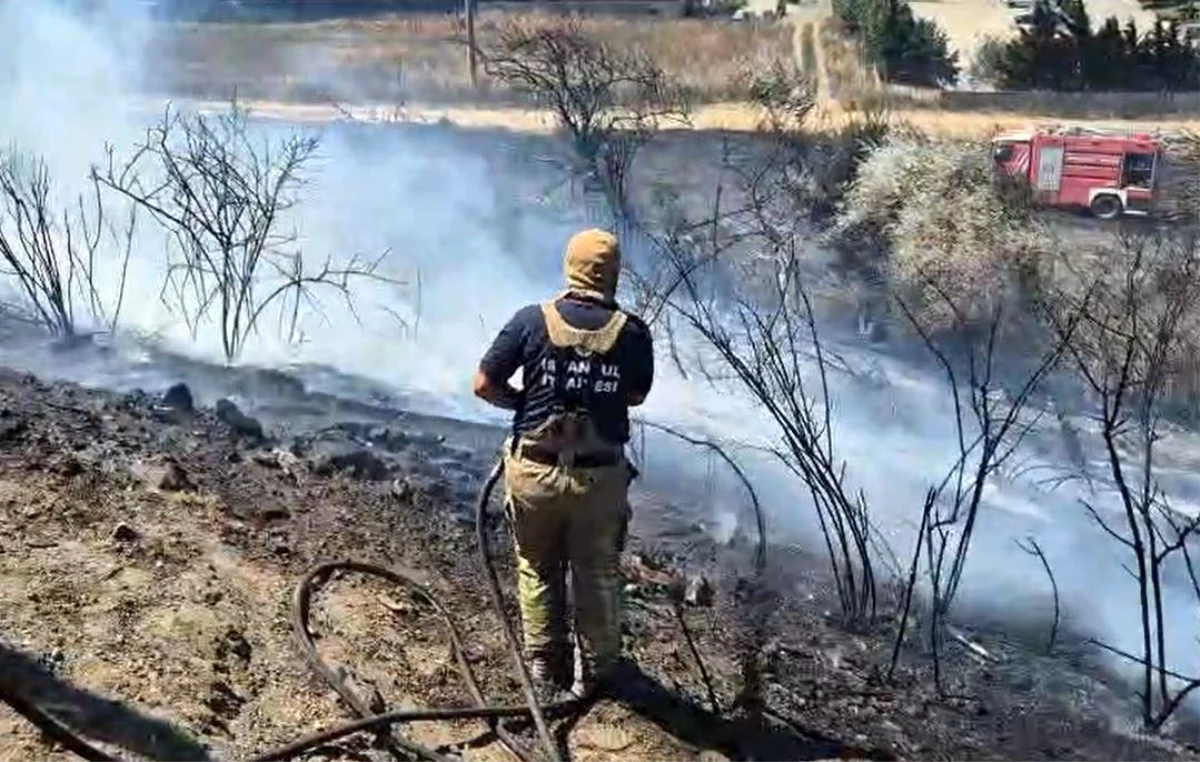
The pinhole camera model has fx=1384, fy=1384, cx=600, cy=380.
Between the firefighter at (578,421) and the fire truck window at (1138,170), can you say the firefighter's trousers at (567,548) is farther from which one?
the fire truck window at (1138,170)

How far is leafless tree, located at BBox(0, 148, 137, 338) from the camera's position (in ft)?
36.3

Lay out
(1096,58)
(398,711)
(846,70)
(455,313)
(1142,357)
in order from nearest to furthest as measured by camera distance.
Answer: (398,711) < (1142,357) < (455,313) < (1096,58) < (846,70)

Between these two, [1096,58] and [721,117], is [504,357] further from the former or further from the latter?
[1096,58]

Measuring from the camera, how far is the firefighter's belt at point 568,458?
4.52 meters

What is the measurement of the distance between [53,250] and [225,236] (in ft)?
5.38

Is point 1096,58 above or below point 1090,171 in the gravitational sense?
above

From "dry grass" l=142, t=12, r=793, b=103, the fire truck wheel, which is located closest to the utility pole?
"dry grass" l=142, t=12, r=793, b=103

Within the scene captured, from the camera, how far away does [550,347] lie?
4.46 meters

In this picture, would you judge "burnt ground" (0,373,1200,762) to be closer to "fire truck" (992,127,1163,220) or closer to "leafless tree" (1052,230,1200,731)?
"leafless tree" (1052,230,1200,731)

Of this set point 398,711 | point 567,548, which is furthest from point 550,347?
point 398,711

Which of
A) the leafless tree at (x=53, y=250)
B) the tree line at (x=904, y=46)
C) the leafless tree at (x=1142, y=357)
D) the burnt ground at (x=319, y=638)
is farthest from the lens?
the tree line at (x=904, y=46)

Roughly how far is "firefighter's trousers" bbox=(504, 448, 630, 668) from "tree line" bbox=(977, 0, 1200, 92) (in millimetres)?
22566

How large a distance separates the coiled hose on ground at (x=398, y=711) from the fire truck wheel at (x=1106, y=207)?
54.4 ft

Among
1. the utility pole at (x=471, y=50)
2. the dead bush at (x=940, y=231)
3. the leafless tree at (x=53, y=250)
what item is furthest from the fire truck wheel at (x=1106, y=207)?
the leafless tree at (x=53, y=250)
